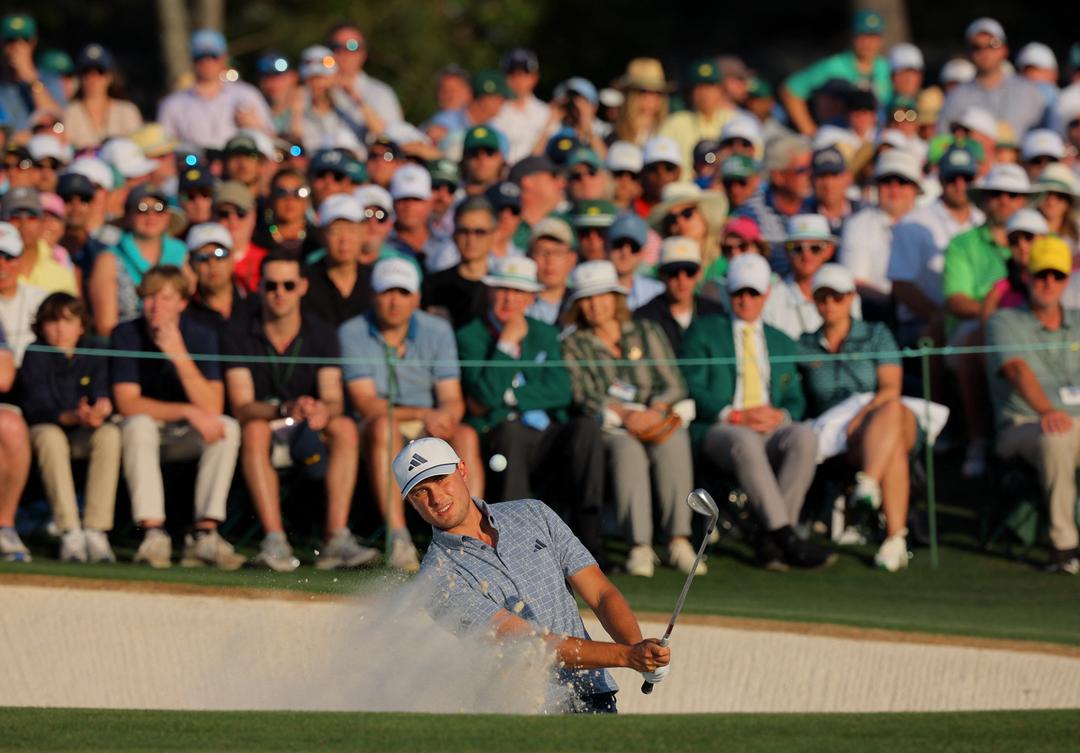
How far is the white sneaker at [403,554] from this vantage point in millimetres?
11773

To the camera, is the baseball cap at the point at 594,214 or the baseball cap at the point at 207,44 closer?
the baseball cap at the point at 594,214

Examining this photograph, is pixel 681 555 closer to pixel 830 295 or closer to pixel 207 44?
pixel 830 295

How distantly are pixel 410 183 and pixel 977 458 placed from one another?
407 centimetres

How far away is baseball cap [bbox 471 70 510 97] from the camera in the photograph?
1725cm

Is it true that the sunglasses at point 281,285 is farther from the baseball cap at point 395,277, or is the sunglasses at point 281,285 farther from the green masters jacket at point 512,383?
the green masters jacket at point 512,383

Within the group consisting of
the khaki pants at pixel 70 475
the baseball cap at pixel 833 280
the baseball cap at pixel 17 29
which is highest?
the baseball cap at pixel 17 29

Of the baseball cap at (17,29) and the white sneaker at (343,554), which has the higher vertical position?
the baseball cap at (17,29)

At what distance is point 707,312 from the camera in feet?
44.4

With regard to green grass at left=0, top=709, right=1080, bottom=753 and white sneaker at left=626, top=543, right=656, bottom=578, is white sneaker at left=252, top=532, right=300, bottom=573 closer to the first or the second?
white sneaker at left=626, top=543, right=656, bottom=578

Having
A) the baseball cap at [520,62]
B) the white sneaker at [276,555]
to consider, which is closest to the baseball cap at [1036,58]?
the baseball cap at [520,62]

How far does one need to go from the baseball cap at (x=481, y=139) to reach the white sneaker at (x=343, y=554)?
4233 mm

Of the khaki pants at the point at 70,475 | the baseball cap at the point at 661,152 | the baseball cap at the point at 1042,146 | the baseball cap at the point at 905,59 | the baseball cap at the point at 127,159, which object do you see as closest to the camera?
the khaki pants at the point at 70,475

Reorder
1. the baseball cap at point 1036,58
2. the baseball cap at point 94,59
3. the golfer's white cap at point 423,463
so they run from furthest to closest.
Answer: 1. the baseball cap at point 1036,58
2. the baseball cap at point 94,59
3. the golfer's white cap at point 423,463

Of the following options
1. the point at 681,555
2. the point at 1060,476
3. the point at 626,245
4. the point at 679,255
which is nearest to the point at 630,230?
the point at 626,245
